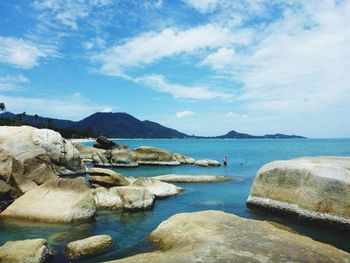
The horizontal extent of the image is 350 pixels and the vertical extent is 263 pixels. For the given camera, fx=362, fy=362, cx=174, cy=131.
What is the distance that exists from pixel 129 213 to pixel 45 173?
32.7 feet

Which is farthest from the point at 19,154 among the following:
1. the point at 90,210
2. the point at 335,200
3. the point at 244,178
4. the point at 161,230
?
the point at 244,178

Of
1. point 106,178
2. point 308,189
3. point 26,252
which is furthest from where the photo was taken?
point 106,178

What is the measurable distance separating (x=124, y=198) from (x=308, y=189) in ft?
43.3

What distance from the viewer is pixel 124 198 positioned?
27.5 meters

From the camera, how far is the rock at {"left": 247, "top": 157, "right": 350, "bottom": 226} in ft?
71.5

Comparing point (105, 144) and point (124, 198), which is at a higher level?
point (105, 144)

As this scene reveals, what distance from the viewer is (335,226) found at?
21656 mm

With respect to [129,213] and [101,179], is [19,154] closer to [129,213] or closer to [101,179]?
[101,179]

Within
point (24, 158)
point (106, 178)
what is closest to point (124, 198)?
point (106, 178)

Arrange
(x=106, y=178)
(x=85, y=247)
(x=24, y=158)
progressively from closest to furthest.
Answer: (x=85, y=247), (x=24, y=158), (x=106, y=178)

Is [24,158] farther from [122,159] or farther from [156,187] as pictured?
[122,159]

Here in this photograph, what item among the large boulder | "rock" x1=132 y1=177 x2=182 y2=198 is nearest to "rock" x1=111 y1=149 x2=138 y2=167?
the large boulder

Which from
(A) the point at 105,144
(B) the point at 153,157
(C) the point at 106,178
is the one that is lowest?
(C) the point at 106,178

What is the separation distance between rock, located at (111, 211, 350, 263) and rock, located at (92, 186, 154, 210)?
24.9 ft
